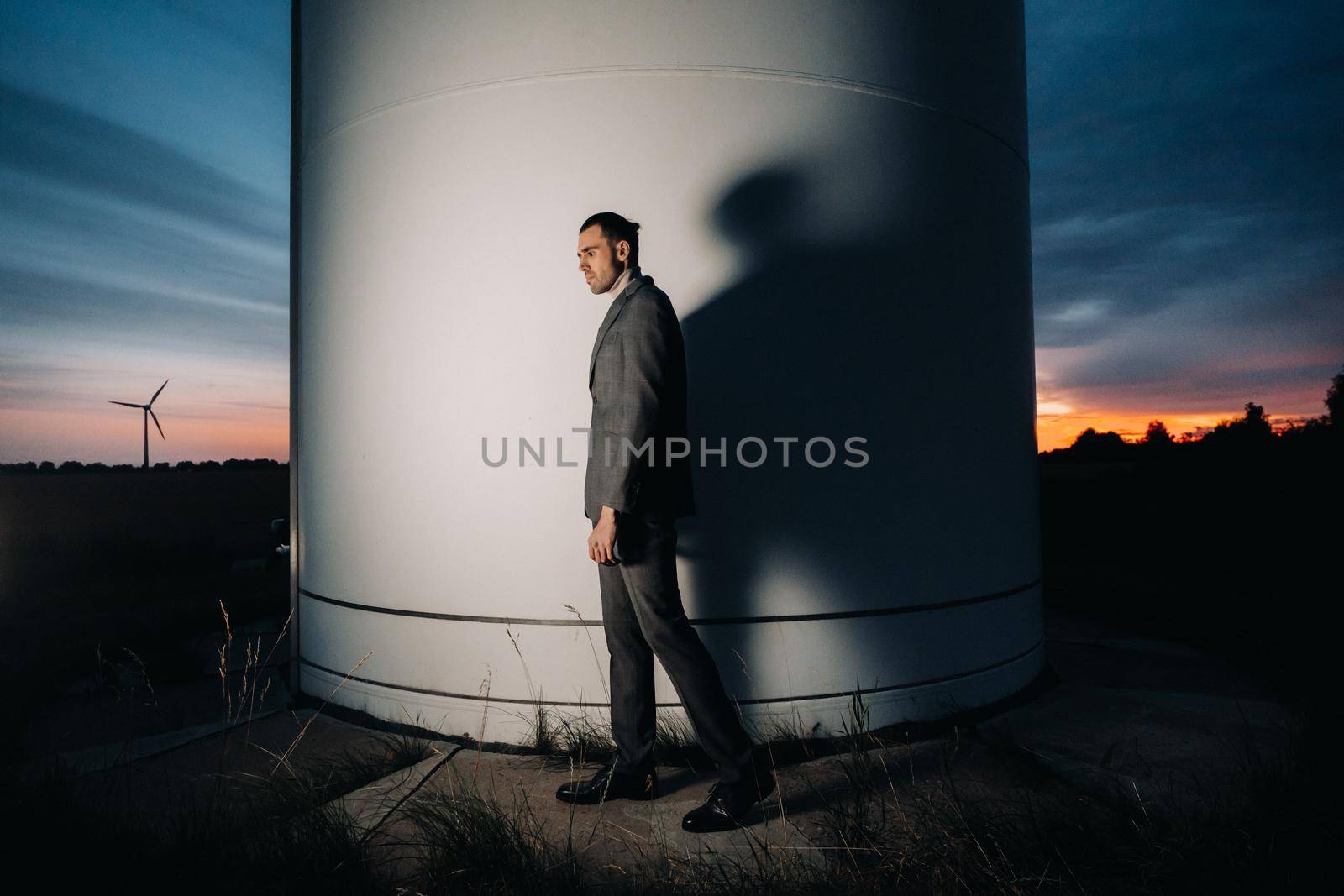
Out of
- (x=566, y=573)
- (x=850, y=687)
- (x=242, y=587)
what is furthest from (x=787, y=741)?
(x=242, y=587)

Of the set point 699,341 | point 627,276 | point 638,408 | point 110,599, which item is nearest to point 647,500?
point 638,408

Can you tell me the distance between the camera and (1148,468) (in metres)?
9.97

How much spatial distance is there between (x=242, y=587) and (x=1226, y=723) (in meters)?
7.51

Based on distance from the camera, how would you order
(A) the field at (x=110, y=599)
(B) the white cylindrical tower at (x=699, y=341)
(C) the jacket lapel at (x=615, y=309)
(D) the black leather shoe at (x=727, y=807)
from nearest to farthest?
(D) the black leather shoe at (x=727, y=807), (C) the jacket lapel at (x=615, y=309), (B) the white cylindrical tower at (x=699, y=341), (A) the field at (x=110, y=599)

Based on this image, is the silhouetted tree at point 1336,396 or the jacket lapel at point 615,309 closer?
the jacket lapel at point 615,309

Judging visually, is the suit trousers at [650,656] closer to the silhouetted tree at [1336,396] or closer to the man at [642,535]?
the man at [642,535]

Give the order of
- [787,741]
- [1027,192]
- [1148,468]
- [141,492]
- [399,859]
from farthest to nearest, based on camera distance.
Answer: [141,492] < [1148,468] < [1027,192] < [787,741] < [399,859]

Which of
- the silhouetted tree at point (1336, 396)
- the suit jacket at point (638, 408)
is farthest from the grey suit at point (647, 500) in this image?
the silhouetted tree at point (1336, 396)

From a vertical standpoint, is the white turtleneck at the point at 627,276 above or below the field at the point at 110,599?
above

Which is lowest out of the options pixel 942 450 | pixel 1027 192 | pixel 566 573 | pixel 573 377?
pixel 566 573

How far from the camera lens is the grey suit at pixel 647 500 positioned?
6.68ft

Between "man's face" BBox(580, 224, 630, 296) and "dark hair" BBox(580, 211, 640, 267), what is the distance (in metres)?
0.01

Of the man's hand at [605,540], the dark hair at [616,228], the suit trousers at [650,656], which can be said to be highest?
the dark hair at [616,228]

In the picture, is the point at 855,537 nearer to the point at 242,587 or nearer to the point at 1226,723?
the point at 1226,723
